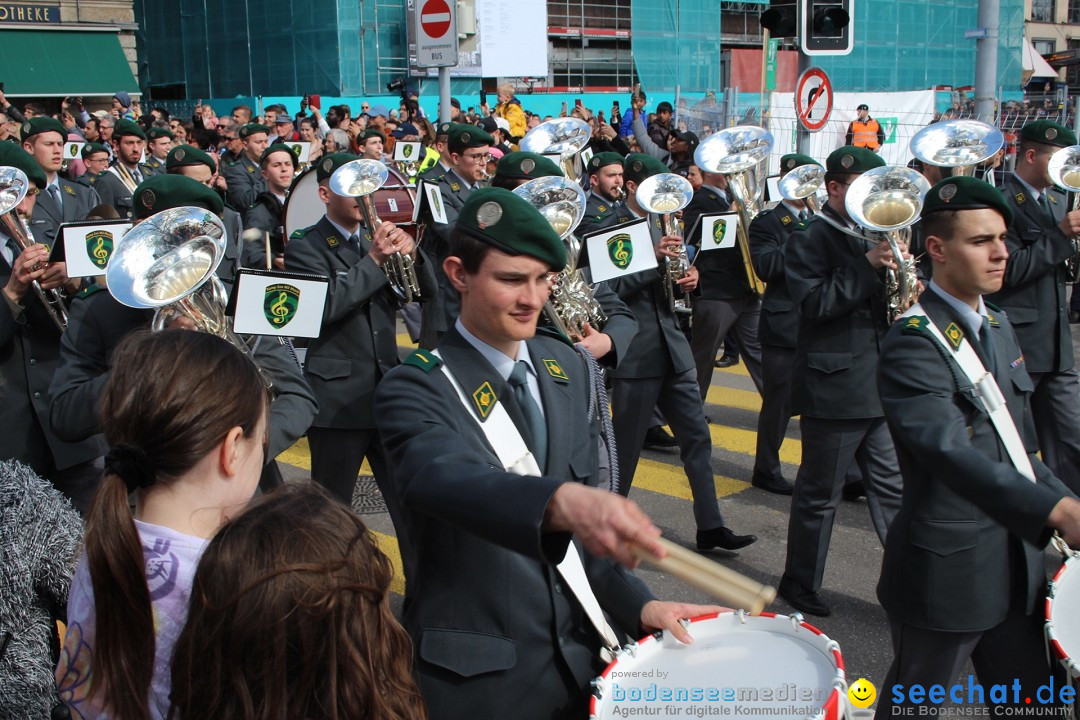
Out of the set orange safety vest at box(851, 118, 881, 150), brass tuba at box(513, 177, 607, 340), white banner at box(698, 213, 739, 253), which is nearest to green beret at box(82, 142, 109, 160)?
white banner at box(698, 213, 739, 253)

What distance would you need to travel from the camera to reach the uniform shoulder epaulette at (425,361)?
8.71 ft

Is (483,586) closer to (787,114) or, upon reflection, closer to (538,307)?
(538,307)

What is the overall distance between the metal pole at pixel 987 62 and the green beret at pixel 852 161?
20.8 feet

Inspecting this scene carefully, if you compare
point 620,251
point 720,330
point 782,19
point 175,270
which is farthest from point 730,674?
point 782,19

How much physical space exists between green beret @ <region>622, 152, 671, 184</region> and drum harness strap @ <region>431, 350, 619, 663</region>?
15.8 feet

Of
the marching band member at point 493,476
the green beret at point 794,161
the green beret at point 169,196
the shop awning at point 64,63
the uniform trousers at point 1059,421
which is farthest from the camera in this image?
the shop awning at point 64,63

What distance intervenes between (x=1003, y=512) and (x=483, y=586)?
1430 mm

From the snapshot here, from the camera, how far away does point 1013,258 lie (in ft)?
20.9

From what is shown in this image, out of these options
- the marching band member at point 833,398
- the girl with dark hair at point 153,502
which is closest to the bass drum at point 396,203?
the marching band member at point 833,398

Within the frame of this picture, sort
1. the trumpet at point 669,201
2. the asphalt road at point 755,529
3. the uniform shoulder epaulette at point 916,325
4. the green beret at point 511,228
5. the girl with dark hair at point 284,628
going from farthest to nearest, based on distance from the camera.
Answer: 1. the trumpet at point 669,201
2. the asphalt road at point 755,529
3. the uniform shoulder epaulette at point 916,325
4. the green beret at point 511,228
5. the girl with dark hair at point 284,628

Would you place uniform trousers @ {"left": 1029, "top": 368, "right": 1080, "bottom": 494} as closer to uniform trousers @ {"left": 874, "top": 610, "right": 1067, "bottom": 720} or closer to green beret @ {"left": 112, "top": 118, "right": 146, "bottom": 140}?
uniform trousers @ {"left": 874, "top": 610, "right": 1067, "bottom": 720}

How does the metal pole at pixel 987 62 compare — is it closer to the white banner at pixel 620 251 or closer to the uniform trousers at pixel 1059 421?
the uniform trousers at pixel 1059 421

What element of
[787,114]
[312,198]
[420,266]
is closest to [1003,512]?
[420,266]

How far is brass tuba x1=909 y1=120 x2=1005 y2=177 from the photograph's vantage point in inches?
288
